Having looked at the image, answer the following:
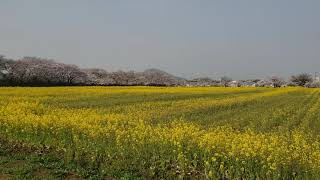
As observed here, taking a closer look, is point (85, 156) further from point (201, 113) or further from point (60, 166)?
point (201, 113)

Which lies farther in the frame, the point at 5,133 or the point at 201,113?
the point at 201,113

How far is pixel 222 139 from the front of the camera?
14.0m

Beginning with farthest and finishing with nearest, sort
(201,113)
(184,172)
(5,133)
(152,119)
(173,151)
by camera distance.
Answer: (201,113), (152,119), (5,133), (173,151), (184,172)

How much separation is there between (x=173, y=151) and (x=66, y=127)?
5798 mm

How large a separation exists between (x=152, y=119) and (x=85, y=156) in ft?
32.1

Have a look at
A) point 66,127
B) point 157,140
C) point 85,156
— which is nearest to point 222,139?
point 157,140

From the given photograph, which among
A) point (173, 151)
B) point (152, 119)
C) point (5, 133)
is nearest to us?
point (173, 151)

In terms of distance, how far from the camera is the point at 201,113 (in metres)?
26.9

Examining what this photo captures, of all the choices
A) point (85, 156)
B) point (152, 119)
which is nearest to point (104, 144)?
point (85, 156)

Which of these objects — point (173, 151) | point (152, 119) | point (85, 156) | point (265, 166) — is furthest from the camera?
point (152, 119)

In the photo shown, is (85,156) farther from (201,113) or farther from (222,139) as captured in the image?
(201,113)

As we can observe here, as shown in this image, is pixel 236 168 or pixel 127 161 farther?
pixel 127 161

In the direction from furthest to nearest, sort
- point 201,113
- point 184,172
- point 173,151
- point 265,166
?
point 201,113, point 173,151, point 184,172, point 265,166

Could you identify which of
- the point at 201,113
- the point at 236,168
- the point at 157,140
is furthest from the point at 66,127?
the point at 201,113
